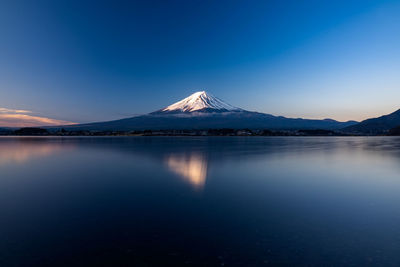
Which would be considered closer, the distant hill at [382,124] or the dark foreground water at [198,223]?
the dark foreground water at [198,223]

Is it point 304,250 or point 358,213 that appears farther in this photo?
point 358,213

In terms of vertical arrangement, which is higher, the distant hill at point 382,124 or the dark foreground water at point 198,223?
the distant hill at point 382,124

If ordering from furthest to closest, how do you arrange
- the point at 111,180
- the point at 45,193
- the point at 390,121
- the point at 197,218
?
1. the point at 390,121
2. the point at 111,180
3. the point at 45,193
4. the point at 197,218

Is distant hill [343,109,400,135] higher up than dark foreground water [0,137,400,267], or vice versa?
distant hill [343,109,400,135]

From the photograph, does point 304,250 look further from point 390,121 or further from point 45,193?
point 390,121

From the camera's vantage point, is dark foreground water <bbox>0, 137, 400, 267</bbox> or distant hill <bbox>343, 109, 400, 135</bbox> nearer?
dark foreground water <bbox>0, 137, 400, 267</bbox>

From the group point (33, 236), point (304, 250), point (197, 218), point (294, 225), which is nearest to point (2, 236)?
point (33, 236)

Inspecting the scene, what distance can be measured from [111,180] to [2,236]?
5.76 meters

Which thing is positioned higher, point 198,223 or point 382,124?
point 382,124

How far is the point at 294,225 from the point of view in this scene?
16.4 ft

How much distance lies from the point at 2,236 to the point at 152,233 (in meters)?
2.75

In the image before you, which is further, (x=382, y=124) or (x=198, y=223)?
(x=382, y=124)

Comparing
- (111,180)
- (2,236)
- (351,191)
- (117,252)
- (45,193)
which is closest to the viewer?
(117,252)

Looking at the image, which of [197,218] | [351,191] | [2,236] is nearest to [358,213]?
[351,191]
